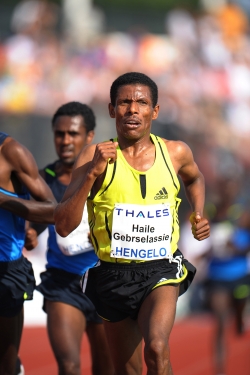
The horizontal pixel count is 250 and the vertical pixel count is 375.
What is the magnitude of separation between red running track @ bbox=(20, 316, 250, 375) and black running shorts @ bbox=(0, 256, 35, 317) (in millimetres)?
4155

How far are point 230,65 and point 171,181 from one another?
14036 millimetres

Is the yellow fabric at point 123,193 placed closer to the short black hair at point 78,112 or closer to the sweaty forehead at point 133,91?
the sweaty forehead at point 133,91

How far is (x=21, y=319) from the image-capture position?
5.03m

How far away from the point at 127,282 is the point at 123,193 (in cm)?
53

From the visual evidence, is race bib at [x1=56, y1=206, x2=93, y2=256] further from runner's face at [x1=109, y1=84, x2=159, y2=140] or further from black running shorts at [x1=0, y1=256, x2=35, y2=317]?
runner's face at [x1=109, y1=84, x2=159, y2=140]

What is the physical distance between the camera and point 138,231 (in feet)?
14.1

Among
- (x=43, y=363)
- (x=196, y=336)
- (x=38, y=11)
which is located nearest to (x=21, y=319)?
(x=43, y=363)

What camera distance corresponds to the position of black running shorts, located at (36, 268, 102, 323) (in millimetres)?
5676

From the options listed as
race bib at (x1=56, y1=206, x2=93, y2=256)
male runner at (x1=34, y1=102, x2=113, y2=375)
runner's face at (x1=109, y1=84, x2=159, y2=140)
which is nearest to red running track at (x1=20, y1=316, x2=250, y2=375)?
male runner at (x1=34, y1=102, x2=113, y2=375)

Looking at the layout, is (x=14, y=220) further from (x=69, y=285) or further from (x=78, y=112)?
(x=78, y=112)

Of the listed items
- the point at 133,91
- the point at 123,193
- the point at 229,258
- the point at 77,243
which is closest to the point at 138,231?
the point at 123,193

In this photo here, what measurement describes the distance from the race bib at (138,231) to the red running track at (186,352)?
479 centimetres

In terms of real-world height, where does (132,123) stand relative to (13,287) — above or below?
above

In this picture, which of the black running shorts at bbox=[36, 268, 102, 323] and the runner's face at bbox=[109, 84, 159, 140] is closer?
the runner's face at bbox=[109, 84, 159, 140]
